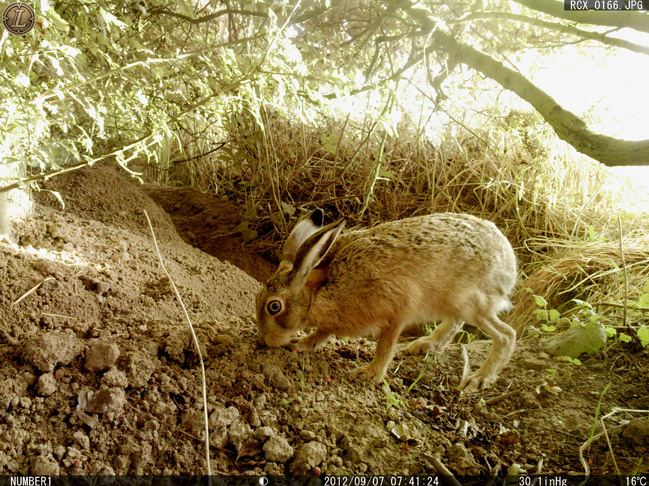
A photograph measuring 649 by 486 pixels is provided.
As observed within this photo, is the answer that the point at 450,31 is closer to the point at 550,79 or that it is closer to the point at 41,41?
the point at 550,79

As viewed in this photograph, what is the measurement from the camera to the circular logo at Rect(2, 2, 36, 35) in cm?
209

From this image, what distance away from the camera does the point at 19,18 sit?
211 cm

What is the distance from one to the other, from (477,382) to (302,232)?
5.03 feet

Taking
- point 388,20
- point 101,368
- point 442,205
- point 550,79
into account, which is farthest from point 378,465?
point 550,79

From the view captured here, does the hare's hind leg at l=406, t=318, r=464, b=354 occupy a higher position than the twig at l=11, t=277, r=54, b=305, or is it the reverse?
the twig at l=11, t=277, r=54, b=305

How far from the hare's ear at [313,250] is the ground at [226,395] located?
20.5 inches

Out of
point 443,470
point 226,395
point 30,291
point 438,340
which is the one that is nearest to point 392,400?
point 443,470

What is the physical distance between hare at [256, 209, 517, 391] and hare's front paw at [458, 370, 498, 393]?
0.05m

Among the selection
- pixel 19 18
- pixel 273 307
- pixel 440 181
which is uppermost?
pixel 19 18

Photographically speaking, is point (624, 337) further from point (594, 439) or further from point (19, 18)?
point (19, 18)

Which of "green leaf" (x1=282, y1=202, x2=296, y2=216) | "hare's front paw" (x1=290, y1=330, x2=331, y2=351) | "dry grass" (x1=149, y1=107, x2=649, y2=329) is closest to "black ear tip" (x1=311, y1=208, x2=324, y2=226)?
"hare's front paw" (x1=290, y1=330, x2=331, y2=351)

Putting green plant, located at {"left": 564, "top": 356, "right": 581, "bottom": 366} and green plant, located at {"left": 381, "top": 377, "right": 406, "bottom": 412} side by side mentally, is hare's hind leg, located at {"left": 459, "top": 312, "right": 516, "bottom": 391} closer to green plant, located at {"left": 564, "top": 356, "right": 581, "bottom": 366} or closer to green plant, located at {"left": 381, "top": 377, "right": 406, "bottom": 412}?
green plant, located at {"left": 564, "top": 356, "right": 581, "bottom": 366}

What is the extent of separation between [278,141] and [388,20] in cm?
169

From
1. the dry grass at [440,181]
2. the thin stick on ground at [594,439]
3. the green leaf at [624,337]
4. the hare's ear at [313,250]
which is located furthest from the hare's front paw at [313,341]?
the green leaf at [624,337]
